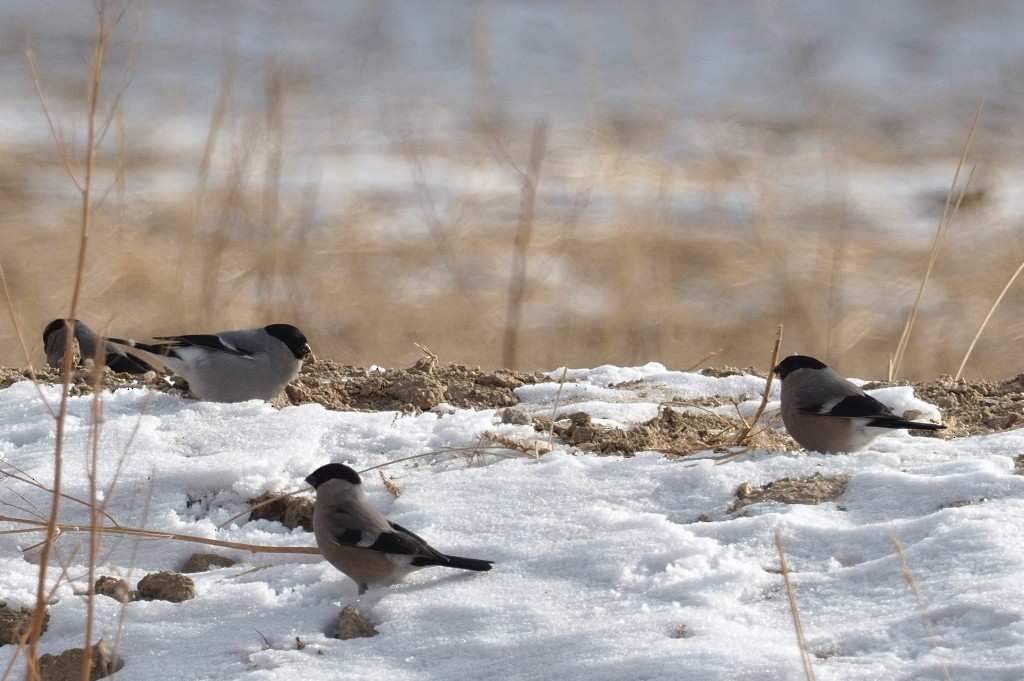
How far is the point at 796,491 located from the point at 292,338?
221cm

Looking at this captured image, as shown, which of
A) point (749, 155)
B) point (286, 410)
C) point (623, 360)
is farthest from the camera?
point (749, 155)

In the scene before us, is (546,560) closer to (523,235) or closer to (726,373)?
(726,373)

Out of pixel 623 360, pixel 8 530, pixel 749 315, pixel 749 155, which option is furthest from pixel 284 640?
pixel 749 155

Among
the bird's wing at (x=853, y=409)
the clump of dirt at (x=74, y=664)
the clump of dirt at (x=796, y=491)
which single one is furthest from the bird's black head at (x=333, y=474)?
the bird's wing at (x=853, y=409)

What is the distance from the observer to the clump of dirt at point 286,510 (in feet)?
11.6

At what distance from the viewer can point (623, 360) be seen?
8109mm

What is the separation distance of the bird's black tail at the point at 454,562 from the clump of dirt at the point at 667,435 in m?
0.91

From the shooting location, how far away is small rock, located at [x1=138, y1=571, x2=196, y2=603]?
9.83ft

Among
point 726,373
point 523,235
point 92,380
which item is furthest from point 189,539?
point 523,235

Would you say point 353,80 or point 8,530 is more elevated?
point 353,80

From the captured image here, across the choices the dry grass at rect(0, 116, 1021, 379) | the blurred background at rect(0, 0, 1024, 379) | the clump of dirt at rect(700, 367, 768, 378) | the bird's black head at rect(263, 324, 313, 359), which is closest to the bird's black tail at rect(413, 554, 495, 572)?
the bird's black head at rect(263, 324, 313, 359)

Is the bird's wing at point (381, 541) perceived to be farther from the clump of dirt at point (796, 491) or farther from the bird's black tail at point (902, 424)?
the bird's black tail at point (902, 424)

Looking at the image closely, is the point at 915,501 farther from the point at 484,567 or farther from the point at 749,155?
the point at 749,155

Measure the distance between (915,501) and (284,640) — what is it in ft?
5.45
